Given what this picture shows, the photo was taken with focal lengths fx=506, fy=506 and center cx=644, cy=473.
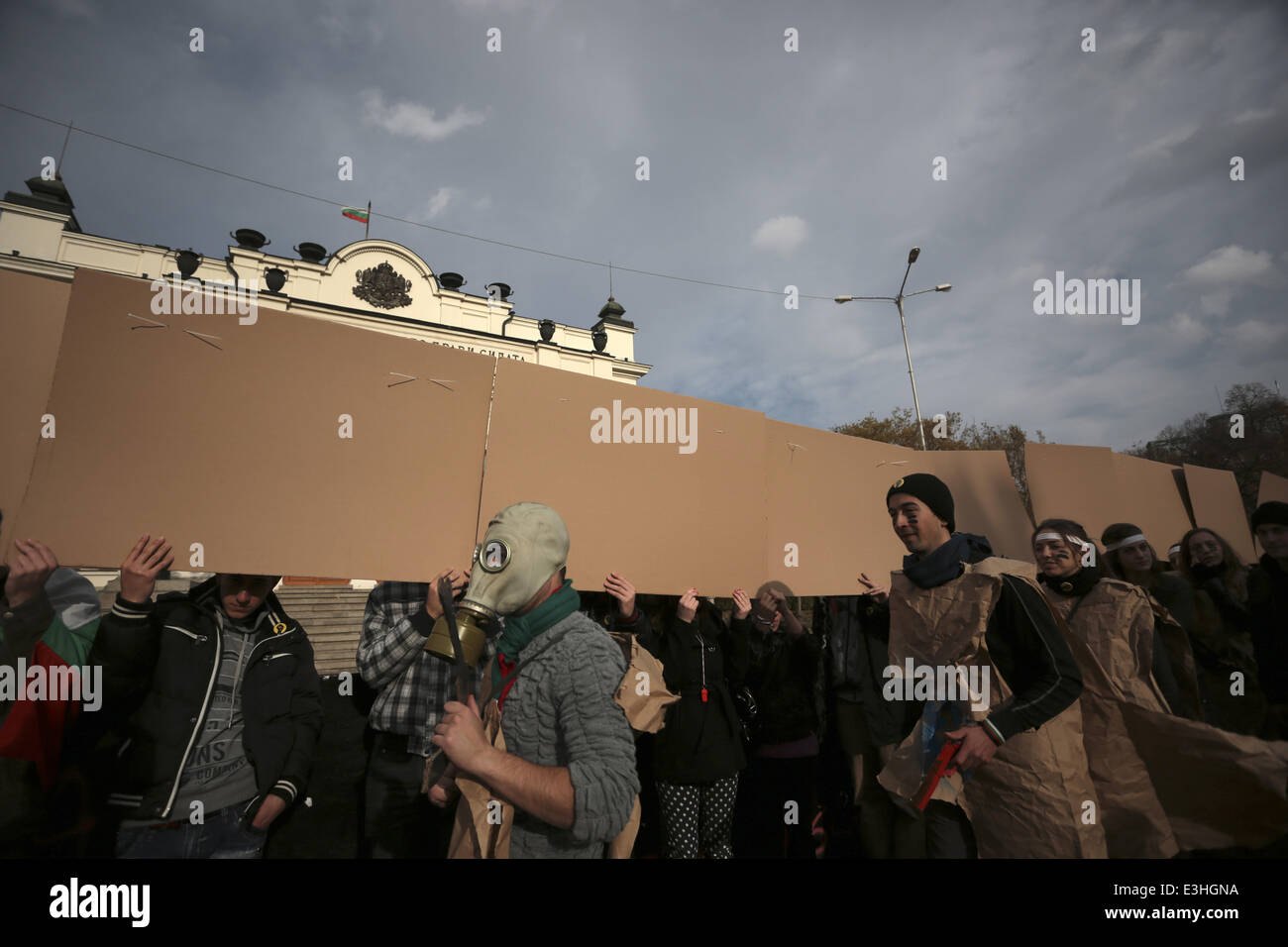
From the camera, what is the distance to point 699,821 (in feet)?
10.6

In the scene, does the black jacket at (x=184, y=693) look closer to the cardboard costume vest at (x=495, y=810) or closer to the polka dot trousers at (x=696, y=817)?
the cardboard costume vest at (x=495, y=810)

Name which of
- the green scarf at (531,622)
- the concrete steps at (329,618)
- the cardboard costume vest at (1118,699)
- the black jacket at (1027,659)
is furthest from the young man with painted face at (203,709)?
the concrete steps at (329,618)

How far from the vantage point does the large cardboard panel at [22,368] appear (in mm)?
1775

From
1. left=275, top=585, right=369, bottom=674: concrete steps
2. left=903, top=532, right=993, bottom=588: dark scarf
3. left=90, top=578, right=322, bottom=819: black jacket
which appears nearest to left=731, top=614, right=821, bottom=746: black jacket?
left=903, top=532, right=993, bottom=588: dark scarf

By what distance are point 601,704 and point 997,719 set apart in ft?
6.11

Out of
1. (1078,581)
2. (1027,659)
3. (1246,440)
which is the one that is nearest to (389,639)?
(1027,659)

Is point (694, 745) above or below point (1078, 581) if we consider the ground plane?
below

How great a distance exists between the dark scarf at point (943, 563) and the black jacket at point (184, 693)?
3.27m

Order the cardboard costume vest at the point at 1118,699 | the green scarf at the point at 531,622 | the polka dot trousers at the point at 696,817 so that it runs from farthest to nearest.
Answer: the polka dot trousers at the point at 696,817 < the cardboard costume vest at the point at 1118,699 < the green scarf at the point at 531,622

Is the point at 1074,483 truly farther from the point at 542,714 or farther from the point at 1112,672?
the point at 542,714

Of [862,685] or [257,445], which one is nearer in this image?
[257,445]

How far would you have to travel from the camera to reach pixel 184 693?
2203 millimetres

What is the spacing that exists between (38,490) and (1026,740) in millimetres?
4195

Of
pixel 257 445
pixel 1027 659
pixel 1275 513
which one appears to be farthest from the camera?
pixel 1275 513
